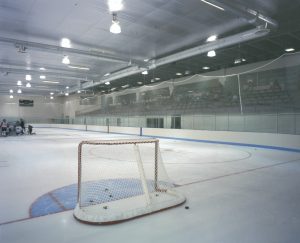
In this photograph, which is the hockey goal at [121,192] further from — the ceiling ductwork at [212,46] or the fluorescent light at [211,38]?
the fluorescent light at [211,38]

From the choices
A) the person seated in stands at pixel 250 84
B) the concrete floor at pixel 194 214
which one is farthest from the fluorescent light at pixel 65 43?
the person seated in stands at pixel 250 84

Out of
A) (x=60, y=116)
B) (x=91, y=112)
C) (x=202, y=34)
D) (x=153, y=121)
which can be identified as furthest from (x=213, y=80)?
(x=60, y=116)

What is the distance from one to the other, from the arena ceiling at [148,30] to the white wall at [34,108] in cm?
2065

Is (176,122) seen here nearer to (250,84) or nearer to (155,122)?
(155,122)

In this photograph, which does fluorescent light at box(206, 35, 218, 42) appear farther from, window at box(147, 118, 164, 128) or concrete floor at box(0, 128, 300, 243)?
window at box(147, 118, 164, 128)

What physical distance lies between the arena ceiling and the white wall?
20.6 meters

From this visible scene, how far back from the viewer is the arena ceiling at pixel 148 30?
696 cm

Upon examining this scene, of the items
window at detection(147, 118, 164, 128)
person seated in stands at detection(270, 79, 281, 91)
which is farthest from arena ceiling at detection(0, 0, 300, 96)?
window at detection(147, 118, 164, 128)

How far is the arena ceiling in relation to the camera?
696 centimetres

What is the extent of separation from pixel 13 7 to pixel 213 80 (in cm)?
1014

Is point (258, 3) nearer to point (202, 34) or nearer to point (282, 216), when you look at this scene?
point (202, 34)

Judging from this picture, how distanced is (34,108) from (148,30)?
98.4 ft

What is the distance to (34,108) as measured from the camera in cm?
3422

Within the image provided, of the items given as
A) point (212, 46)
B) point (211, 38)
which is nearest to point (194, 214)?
point (211, 38)
